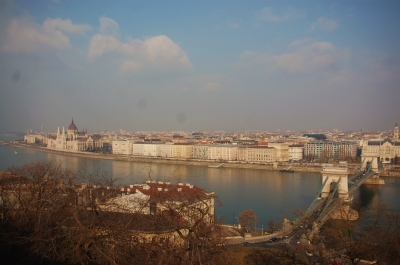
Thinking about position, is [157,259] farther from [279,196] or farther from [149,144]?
[149,144]

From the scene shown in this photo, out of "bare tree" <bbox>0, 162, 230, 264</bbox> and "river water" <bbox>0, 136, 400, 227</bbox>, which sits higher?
"bare tree" <bbox>0, 162, 230, 264</bbox>

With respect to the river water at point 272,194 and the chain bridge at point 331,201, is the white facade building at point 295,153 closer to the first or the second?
the river water at point 272,194

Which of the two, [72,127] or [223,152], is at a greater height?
[72,127]

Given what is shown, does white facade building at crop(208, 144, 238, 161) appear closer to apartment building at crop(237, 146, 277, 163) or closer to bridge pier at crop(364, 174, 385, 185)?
apartment building at crop(237, 146, 277, 163)

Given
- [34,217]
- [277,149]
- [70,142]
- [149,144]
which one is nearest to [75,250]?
[34,217]

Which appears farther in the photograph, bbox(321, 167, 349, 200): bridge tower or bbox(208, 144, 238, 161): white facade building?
bbox(208, 144, 238, 161): white facade building

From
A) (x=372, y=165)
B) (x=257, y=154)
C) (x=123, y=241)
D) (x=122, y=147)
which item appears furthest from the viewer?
(x=122, y=147)

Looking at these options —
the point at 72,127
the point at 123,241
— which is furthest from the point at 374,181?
the point at 72,127

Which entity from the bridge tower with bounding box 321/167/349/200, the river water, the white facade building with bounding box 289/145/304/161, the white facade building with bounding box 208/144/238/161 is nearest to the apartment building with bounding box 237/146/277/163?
the white facade building with bounding box 208/144/238/161

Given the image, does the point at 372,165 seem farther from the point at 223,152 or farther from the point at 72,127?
the point at 72,127
